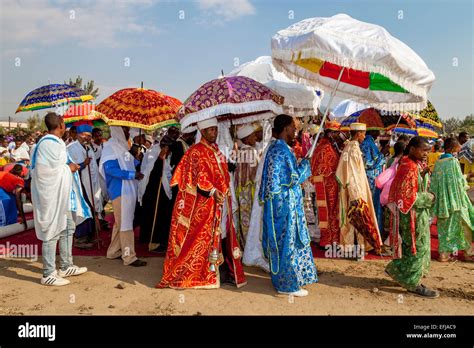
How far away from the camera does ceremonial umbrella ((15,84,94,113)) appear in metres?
6.52

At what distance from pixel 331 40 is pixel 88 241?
4.88 meters

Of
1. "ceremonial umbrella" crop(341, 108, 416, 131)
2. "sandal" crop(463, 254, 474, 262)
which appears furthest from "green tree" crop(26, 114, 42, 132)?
"sandal" crop(463, 254, 474, 262)

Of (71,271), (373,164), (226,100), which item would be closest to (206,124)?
(226,100)

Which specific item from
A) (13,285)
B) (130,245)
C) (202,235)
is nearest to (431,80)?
(202,235)

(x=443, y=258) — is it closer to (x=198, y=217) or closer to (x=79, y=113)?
(x=198, y=217)

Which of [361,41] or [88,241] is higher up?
[361,41]

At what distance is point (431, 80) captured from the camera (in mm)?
3955

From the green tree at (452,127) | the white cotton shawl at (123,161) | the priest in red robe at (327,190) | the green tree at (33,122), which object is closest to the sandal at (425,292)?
the priest in red robe at (327,190)

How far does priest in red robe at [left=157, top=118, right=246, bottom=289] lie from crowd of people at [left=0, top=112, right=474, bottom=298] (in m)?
0.01

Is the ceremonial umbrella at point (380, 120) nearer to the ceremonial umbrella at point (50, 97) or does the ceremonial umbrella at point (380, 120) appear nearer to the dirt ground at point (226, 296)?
the dirt ground at point (226, 296)

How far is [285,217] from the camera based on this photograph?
4.00 meters

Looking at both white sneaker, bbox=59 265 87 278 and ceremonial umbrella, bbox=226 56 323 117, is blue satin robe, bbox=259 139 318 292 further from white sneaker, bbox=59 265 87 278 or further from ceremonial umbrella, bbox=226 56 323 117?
ceremonial umbrella, bbox=226 56 323 117
